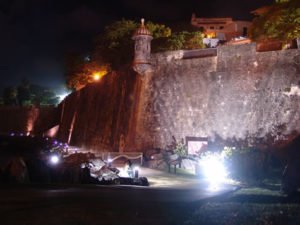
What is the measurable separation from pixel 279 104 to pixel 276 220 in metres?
11.8

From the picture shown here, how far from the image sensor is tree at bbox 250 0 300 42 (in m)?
22.4

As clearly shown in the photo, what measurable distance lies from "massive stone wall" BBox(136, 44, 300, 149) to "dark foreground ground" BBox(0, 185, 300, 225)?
8.64m

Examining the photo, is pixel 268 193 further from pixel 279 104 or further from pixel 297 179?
pixel 279 104

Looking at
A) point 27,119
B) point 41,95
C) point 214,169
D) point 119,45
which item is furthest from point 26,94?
point 214,169

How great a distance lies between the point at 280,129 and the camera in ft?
60.0

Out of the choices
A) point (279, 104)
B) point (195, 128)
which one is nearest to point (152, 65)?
point (195, 128)

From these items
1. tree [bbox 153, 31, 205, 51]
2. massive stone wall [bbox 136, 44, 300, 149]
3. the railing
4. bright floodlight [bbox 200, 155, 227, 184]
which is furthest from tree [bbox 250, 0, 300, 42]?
the railing

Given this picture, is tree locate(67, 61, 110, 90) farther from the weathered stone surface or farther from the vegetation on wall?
the vegetation on wall

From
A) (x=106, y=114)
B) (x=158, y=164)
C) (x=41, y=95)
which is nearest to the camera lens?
(x=158, y=164)

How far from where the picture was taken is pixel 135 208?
27.5 feet

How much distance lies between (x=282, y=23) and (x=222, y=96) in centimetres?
664

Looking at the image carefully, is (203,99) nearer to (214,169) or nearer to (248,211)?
(214,169)

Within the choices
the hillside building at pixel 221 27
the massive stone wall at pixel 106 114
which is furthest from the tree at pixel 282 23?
the hillside building at pixel 221 27

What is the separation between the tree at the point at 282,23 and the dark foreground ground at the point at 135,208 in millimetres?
13151
